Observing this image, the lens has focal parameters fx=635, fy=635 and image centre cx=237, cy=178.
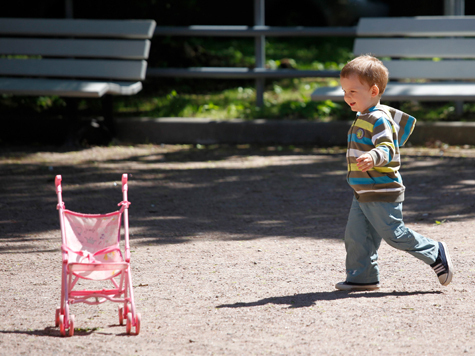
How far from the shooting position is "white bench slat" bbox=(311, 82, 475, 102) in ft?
22.8

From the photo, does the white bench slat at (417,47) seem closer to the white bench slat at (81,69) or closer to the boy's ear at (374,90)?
the white bench slat at (81,69)

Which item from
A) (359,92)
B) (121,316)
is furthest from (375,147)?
(121,316)

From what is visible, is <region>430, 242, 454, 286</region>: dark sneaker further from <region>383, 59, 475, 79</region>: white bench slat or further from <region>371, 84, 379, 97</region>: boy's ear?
<region>383, 59, 475, 79</region>: white bench slat

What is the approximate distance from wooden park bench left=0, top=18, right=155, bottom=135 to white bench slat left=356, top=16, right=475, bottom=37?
107 inches

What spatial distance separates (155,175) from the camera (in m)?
6.33

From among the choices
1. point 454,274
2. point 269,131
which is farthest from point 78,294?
point 269,131

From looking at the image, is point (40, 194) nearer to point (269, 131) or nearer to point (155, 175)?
point (155, 175)

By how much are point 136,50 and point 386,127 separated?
17.4 ft

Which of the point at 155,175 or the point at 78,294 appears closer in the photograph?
the point at 78,294

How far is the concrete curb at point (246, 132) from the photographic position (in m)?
7.66

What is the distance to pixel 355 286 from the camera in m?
3.38

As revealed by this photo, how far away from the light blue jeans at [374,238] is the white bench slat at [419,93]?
145 inches

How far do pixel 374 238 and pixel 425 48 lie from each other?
479 centimetres

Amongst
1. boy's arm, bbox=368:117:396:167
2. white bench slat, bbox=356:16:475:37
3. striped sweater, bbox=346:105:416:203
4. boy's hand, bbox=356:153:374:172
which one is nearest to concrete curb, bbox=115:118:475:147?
white bench slat, bbox=356:16:475:37
